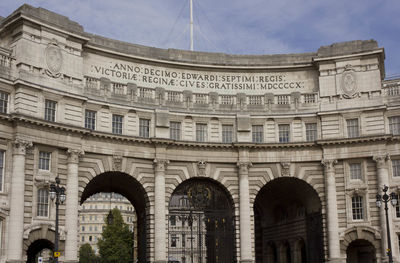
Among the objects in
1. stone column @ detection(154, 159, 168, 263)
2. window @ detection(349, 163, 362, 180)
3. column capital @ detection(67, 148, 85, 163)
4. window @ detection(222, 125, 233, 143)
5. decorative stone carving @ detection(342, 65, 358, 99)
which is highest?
decorative stone carving @ detection(342, 65, 358, 99)

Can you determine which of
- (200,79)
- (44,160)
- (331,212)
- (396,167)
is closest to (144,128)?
(200,79)

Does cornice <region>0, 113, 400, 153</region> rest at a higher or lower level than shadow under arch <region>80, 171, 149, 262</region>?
higher

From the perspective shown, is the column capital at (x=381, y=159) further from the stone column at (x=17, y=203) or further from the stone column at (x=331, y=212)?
the stone column at (x=17, y=203)

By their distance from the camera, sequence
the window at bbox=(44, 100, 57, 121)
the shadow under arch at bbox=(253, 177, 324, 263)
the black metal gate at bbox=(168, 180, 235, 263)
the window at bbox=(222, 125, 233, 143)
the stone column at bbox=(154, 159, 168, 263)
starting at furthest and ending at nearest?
the shadow under arch at bbox=(253, 177, 324, 263) < the window at bbox=(222, 125, 233, 143) < the black metal gate at bbox=(168, 180, 235, 263) < the stone column at bbox=(154, 159, 168, 263) < the window at bbox=(44, 100, 57, 121)

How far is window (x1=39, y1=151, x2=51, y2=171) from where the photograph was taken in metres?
42.8

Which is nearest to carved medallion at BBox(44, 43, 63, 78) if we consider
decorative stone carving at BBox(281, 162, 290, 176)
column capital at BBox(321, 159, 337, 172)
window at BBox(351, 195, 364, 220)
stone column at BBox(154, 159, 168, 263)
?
stone column at BBox(154, 159, 168, 263)

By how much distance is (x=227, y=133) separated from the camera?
5200 cm

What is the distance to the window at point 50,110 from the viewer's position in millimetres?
43562

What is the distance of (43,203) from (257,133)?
68.7 ft

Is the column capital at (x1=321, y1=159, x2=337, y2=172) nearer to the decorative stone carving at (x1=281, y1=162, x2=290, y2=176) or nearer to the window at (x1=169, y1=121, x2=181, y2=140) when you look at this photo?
the decorative stone carving at (x1=281, y1=162, x2=290, y2=176)

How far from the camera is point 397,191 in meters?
48.3

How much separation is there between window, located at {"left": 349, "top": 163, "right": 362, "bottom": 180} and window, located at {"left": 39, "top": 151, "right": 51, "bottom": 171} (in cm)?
2674

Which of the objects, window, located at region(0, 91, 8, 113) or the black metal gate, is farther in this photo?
the black metal gate

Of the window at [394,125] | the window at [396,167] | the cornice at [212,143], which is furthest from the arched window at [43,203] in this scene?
the window at [394,125]
